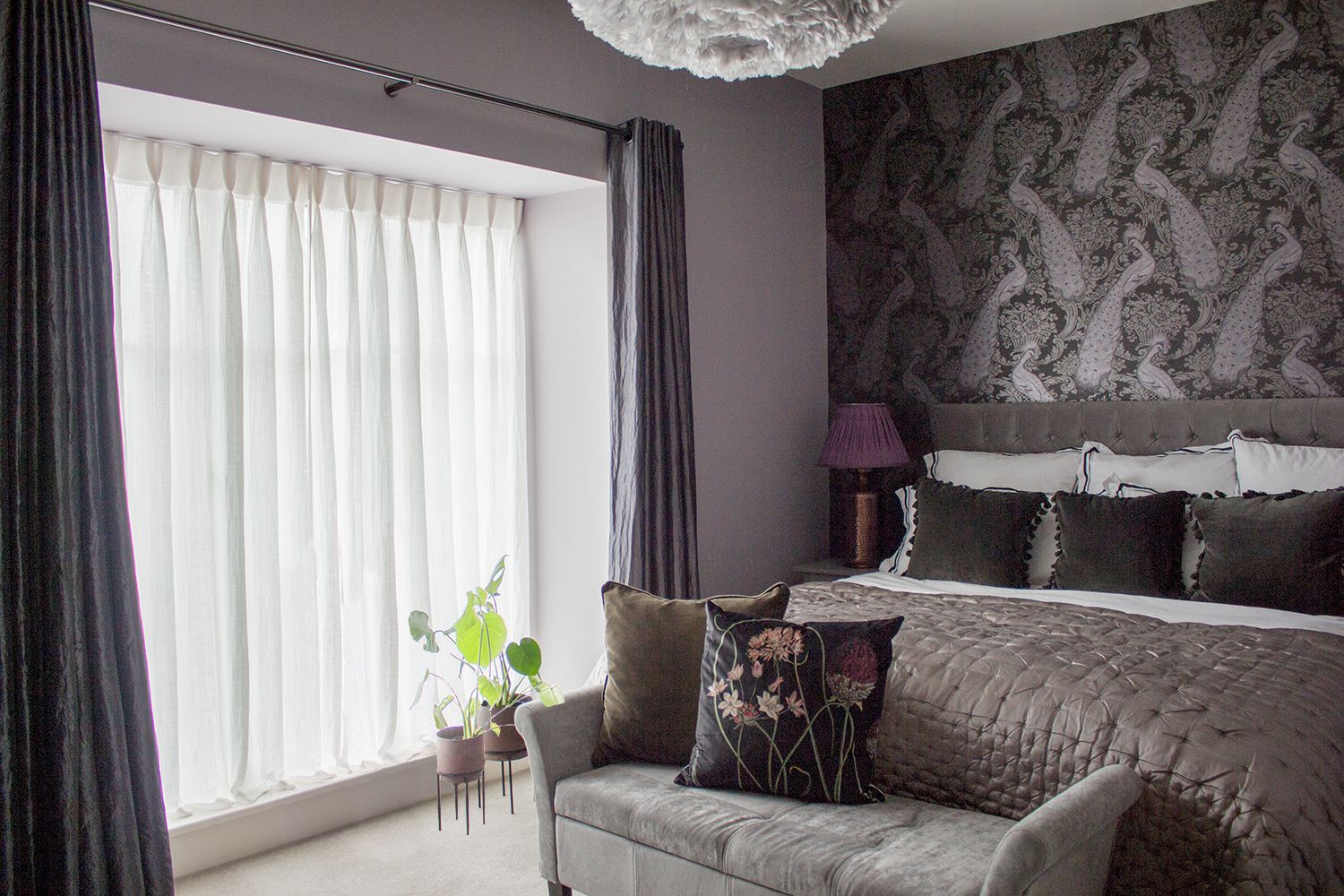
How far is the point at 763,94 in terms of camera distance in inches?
173

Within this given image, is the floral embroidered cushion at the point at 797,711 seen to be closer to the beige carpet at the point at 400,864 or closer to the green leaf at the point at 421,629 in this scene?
the beige carpet at the point at 400,864

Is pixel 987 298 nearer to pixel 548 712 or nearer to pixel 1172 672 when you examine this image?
pixel 1172 672

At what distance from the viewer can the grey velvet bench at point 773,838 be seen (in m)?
1.81

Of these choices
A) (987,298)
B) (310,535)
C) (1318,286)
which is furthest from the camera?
(987,298)

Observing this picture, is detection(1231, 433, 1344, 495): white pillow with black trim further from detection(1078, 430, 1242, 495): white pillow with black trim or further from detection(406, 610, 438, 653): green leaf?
detection(406, 610, 438, 653): green leaf

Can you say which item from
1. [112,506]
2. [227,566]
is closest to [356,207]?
[227,566]

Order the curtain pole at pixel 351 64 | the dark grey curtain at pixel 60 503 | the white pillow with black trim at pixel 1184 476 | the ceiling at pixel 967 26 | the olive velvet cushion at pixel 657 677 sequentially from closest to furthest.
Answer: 1. the dark grey curtain at pixel 60 503
2. the curtain pole at pixel 351 64
3. the olive velvet cushion at pixel 657 677
4. the white pillow with black trim at pixel 1184 476
5. the ceiling at pixel 967 26

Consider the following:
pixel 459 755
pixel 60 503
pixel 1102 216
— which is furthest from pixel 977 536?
pixel 60 503

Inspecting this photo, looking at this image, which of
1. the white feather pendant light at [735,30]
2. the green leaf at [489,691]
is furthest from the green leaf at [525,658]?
the white feather pendant light at [735,30]

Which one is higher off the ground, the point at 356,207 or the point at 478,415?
the point at 356,207

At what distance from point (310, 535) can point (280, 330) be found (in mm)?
659

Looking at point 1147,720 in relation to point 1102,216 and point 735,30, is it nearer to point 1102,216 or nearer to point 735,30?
point 735,30

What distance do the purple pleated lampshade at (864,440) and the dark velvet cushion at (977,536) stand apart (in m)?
0.49

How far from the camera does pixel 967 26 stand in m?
3.95
